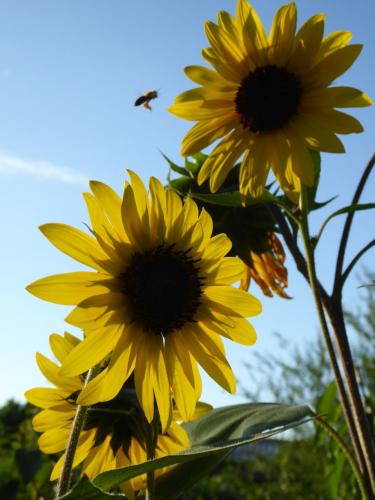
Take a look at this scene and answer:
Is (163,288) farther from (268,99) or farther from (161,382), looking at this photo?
(268,99)

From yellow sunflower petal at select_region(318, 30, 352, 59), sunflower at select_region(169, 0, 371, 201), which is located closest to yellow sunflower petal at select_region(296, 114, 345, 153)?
sunflower at select_region(169, 0, 371, 201)

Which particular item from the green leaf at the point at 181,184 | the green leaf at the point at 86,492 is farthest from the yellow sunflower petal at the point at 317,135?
the green leaf at the point at 86,492

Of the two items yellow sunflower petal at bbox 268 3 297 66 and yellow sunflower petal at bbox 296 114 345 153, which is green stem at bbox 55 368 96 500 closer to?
yellow sunflower petal at bbox 296 114 345 153

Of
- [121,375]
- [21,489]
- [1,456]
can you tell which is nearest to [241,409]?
[121,375]

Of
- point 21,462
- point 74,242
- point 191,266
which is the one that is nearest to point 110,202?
point 74,242

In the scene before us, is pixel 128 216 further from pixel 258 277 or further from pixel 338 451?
pixel 338 451

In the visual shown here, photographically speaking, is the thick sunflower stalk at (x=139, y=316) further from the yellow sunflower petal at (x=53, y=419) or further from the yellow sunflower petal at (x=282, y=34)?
the yellow sunflower petal at (x=282, y=34)
